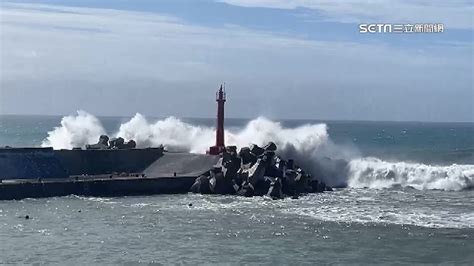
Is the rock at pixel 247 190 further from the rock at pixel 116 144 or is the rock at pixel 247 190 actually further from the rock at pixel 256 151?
the rock at pixel 116 144

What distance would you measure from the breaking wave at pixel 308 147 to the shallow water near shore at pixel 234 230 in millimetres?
8007

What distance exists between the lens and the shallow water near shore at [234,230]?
21.6 m

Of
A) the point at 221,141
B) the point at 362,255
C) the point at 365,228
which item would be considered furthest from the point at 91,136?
the point at 362,255

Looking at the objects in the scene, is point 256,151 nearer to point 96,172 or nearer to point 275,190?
point 275,190

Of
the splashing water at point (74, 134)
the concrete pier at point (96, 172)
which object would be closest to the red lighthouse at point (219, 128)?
the concrete pier at point (96, 172)

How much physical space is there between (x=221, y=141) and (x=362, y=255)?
2069 cm

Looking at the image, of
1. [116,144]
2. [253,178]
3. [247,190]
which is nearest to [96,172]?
[116,144]

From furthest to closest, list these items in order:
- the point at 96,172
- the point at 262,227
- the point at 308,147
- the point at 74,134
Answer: the point at 74,134
the point at 308,147
the point at 96,172
the point at 262,227

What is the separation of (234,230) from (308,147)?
2047 cm

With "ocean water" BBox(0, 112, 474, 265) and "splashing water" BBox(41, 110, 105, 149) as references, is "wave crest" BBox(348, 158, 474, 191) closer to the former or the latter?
"ocean water" BBox(0, 112, 474, 265)

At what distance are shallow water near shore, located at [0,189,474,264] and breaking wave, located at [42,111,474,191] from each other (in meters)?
8.01

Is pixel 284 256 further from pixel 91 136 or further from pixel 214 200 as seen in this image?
pixel 91 136

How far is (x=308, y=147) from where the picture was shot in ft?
149

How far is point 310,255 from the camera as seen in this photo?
21.8 metres
